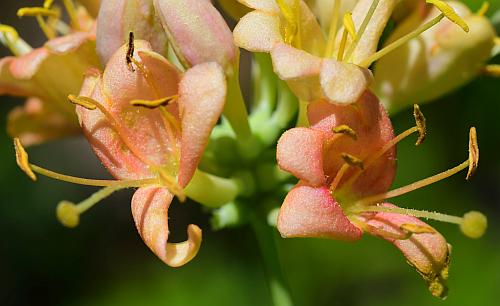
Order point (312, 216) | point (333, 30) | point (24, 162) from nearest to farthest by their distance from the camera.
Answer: point (312, 216)
point (24, 162)
point (333, 30)

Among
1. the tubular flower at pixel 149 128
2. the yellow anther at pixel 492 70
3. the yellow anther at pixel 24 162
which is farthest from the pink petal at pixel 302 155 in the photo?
the yellow anther at pixel 492 70

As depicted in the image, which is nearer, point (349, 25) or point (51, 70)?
point (349, 25)

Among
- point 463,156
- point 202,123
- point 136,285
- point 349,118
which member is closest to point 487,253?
point 463,156

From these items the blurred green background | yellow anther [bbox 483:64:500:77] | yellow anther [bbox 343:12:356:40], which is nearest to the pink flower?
yellow anther [bbox 343:12:356:40]

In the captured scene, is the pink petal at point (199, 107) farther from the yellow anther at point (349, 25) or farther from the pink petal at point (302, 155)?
the yellow anther at point (349, 25)

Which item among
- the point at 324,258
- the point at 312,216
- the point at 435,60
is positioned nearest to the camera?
the point at 312,216

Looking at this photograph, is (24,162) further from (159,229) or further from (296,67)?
(296,67)

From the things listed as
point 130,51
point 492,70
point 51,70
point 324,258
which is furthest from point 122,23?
point 324,258
